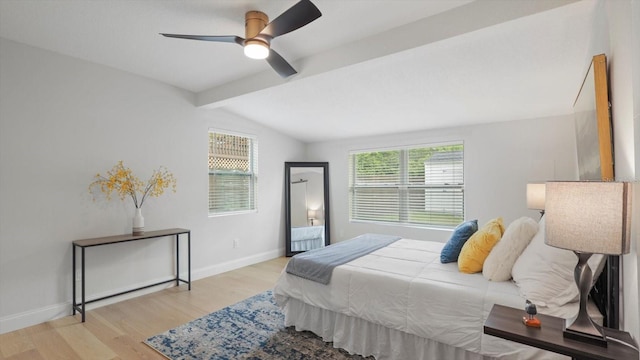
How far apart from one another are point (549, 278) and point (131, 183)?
395 centimetres

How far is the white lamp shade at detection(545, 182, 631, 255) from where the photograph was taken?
1.05 m

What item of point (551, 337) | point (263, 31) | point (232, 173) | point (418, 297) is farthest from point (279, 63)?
point (232, 173)

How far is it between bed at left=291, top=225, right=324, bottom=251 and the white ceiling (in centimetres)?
236

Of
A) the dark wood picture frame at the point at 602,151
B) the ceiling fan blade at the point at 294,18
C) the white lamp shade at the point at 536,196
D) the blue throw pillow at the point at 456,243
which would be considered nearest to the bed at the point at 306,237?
the blue throw pillow at the point at 456,243

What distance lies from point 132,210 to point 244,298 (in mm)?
1691

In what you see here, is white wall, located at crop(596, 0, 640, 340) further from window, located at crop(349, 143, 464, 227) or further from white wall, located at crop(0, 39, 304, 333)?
white wall, located at crop(0, 39, 304, 333)

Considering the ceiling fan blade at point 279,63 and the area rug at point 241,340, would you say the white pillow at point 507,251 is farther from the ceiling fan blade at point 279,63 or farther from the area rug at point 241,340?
the ceiling fan blade at point 279,63

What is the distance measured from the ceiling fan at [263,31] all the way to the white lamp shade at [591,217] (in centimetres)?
160

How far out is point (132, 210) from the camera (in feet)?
11.8

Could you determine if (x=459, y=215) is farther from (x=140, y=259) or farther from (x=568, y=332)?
(x=140, y=259)

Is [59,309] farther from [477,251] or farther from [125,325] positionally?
[477,251]

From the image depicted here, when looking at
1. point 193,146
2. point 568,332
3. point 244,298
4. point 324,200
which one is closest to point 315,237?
point 324,200

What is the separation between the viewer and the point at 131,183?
11.5 ft

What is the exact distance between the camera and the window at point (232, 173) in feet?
15.0
